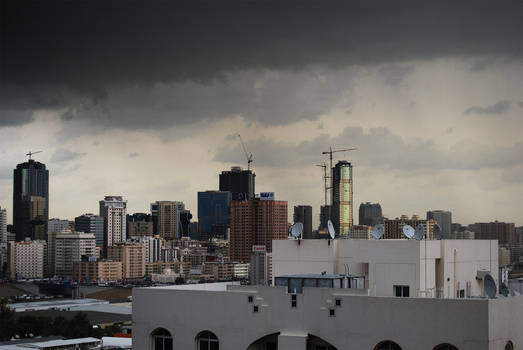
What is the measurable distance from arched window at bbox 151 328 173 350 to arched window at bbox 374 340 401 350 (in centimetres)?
600

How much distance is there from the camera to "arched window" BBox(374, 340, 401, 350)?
776 inches

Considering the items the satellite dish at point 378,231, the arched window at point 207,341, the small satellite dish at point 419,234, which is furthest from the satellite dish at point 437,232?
the arched window at point 207,341

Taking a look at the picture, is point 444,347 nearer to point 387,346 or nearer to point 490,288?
point 387,346

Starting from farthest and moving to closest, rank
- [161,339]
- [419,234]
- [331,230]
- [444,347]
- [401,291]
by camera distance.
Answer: [331,230]
[419,234]
[401,291]
[161,339]
[444,347]

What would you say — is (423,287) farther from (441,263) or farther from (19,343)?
(19,343)

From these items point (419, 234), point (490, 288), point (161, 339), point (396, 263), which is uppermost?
point (419, 234)

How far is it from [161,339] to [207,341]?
1539 millimetres

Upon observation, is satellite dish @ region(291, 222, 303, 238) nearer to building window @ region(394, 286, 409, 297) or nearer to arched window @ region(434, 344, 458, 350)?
building window @ region(394, 286, 409, 297)

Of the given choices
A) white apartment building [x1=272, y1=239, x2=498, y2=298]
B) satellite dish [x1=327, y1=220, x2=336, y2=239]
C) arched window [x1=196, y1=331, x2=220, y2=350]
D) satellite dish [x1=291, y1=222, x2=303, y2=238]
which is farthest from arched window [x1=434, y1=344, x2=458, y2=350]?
satellite dish [x1=291, y1=222, x2=303, y2=238]

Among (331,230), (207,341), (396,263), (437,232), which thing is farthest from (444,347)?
(437,232)

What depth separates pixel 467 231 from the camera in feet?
380

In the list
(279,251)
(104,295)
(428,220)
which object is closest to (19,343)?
(279,251)

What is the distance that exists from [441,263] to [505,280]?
4914mm

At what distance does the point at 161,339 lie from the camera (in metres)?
22.8
